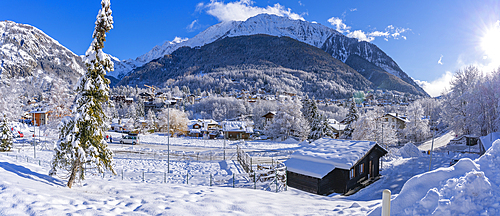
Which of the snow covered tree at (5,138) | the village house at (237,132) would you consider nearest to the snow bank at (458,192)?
the snow covered tree at (5,138)

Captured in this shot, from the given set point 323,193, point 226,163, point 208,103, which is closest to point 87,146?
point 323,193

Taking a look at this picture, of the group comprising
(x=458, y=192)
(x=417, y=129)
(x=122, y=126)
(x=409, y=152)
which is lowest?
(x=409, y=152)

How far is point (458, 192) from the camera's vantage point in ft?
16.6

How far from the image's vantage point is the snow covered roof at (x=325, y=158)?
1814 cm

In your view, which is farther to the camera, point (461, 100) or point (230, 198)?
point (461, 100)

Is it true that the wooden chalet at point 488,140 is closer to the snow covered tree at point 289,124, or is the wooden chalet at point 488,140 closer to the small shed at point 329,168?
the small shed at point 329,168

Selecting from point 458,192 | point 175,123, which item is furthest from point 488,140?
point 175,123

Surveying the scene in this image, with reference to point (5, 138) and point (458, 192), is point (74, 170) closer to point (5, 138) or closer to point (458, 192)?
point (458, 192)

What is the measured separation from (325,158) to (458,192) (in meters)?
14.2

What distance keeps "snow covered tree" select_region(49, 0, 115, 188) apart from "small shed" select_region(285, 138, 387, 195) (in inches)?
527

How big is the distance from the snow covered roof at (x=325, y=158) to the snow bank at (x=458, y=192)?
1159 cm

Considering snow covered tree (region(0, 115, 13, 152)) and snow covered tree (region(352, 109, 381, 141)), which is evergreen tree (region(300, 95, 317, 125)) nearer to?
snow covered tree (region(352, 109, 381, 141))

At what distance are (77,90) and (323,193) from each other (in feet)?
57.6

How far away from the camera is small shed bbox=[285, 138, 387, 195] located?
18.0m
